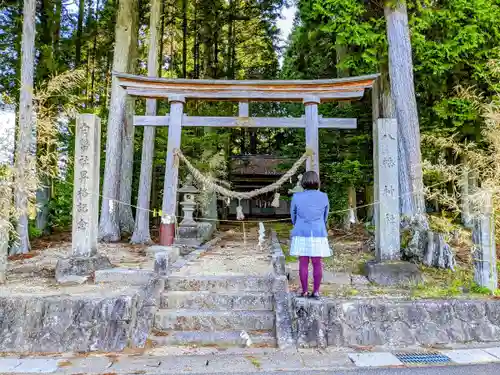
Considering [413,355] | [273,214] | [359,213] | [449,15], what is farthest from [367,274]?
[273,214]

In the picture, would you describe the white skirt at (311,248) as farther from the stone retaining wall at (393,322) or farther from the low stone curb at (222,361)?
the low stone curb at (222,361)

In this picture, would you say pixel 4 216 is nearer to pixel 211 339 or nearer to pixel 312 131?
pixel 211 339

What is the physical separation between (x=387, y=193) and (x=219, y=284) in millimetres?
3051

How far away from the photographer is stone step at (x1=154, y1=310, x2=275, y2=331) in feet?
14.7

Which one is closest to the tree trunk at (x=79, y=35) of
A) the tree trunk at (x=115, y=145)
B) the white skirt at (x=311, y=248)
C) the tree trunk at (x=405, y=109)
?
the tree trunk at (x=115, y=145)

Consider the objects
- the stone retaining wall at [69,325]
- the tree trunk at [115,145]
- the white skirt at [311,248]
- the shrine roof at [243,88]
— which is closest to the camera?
the stone retaining wall at [69,325]

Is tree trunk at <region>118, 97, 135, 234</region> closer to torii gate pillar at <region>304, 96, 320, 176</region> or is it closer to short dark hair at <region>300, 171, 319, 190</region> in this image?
torii gate pillar at <region>304, 96, 320, 176</region>

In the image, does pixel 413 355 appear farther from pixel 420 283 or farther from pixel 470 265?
pixel 470 265

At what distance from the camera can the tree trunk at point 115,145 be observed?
1081 cm

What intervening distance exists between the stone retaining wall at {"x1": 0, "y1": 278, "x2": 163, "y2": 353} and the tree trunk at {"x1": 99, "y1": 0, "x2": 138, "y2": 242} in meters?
6.65

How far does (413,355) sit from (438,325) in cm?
62

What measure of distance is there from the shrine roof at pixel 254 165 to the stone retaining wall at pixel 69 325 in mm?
14972

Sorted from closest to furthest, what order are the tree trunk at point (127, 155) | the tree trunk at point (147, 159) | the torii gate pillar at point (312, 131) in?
the torii gate pillar at point (312, 131) → the tree trunk at point (147, 159) → the tree trunk at point (127, 155)

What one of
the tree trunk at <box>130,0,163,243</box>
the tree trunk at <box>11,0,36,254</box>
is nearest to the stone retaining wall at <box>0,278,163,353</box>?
the tree trunk at <box>11,0,36,254</box>
